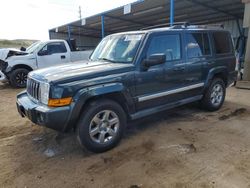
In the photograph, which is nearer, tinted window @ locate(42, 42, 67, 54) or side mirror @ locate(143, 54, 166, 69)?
side mirror @ locate(143, 54, 166, 69)

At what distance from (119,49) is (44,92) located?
1629mm

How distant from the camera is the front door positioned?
384 cm

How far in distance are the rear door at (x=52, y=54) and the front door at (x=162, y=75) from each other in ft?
21.9

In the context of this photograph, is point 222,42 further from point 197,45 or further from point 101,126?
point 101,126

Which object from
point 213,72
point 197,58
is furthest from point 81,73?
point 213,72

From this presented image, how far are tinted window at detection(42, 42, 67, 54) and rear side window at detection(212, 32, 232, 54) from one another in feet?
22.8

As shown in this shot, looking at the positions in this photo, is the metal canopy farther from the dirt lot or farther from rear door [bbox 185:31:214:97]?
the dirt lot

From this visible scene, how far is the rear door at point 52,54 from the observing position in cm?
966

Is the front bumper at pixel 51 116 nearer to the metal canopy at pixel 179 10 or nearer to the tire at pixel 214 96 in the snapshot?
the tire at pixel 214 96

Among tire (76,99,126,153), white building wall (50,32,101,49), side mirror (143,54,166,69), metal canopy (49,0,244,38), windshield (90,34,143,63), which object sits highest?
metal canopy (49,0,244,38)

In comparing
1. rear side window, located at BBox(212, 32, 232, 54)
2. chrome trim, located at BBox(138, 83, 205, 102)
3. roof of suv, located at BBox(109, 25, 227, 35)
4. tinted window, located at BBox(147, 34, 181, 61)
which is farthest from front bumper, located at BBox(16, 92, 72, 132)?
rear side window, located at BBox(212, 32, 232, 54)

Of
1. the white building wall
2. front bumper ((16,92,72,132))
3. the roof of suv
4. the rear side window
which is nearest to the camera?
front bumper ((16,92,72,132))

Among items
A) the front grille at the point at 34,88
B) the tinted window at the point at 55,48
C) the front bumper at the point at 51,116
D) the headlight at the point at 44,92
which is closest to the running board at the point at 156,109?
the front bumper at the point at 51,116

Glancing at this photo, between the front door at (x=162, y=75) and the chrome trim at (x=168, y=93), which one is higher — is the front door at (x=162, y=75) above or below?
above
